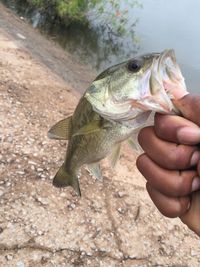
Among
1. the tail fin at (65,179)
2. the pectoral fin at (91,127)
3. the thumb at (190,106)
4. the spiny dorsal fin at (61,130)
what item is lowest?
the tail fin at (65,179)

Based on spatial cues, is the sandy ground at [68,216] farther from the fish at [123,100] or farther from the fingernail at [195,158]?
the fingernail at [195,158]

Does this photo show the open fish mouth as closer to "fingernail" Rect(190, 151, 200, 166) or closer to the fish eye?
the fish eye

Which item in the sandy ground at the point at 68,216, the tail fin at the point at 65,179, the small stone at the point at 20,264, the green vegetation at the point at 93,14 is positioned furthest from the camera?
the green vegetation at the point at 93,14

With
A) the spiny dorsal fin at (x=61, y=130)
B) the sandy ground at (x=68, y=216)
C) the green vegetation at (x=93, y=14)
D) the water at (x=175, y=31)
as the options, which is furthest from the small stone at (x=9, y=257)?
the green vegetation at (x=93, y=14)

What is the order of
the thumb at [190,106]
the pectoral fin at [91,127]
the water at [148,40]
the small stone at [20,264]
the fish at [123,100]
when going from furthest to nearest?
1. the water at [148,40]
2. the small stone at [20,264]
3. the pectoral fin at [91,127]
4. the fish at [123,100]
5. the thumb at [190,106]

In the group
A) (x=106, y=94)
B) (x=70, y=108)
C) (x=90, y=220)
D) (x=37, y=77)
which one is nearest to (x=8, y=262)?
(x=90, y=220)

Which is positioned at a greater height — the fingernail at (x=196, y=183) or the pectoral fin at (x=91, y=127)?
Answer: the fingernail at (x=196, y=183)

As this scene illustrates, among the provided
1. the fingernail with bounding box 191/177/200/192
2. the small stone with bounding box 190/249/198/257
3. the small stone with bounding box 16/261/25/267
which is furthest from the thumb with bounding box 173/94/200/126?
the small stone with bounding box 190/249/198/257
